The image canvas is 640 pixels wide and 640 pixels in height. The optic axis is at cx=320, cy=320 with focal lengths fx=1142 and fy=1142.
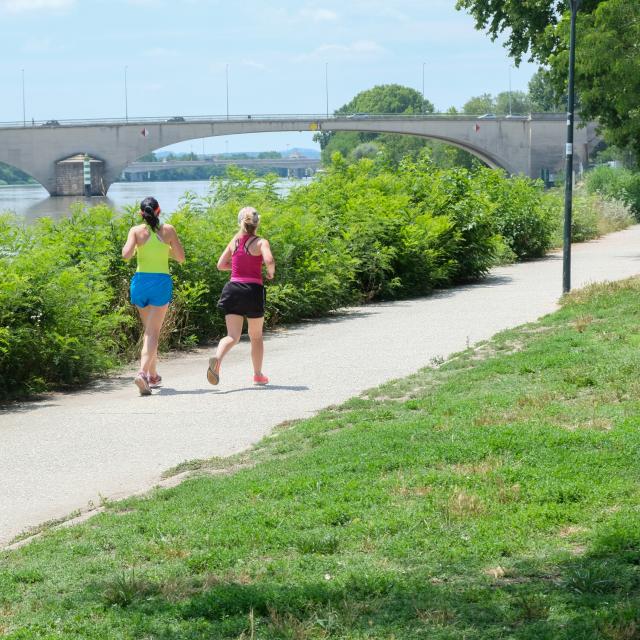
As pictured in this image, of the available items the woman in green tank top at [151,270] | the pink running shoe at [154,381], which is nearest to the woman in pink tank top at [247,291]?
the woman in green tank top at [151,270]

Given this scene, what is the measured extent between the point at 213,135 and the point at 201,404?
9175 centimetres

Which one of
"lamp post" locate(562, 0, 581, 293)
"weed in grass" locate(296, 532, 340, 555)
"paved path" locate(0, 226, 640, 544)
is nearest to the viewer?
"weed in grass" locate(296, 532, 340, 555)

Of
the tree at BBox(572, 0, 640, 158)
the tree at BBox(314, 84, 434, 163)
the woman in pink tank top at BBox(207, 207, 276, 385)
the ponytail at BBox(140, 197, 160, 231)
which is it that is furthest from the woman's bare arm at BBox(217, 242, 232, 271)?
the tree at BBox(314, 84, 434, 163)

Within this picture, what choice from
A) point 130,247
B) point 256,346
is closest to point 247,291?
point 256,346

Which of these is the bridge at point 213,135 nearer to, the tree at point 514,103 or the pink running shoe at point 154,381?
the tree at point 514,103

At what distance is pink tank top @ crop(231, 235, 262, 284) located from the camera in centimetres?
1073

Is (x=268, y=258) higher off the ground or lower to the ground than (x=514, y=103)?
lower

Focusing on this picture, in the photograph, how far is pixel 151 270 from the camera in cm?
1073

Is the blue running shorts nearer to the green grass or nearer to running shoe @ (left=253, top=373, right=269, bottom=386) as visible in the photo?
running shoe @ (left=253, top=373, right=269, bottom=386)

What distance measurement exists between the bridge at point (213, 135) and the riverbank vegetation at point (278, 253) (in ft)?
235

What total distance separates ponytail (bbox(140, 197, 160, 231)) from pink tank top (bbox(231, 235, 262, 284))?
79 cm

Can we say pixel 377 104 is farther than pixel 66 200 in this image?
Yes

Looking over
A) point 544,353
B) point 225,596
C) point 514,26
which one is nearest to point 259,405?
point 544,353

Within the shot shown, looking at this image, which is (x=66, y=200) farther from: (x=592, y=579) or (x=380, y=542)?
(x=592, y=579)
